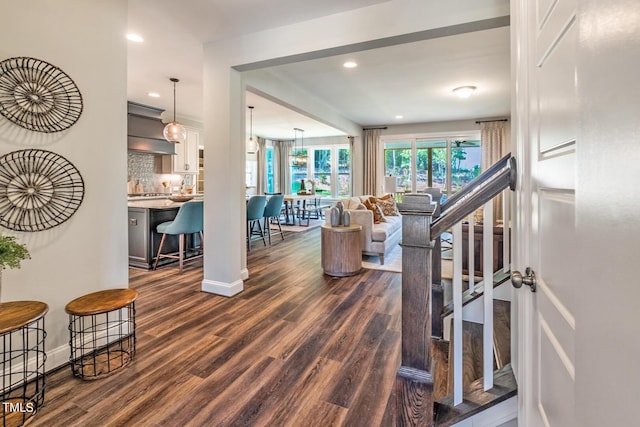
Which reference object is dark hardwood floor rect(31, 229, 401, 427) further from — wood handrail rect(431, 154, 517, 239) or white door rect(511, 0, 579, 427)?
wood handrail rect(431, 154, 517, 239)

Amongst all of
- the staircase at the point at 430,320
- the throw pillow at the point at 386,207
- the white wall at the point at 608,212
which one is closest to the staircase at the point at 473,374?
the staircase at the point at 430,320

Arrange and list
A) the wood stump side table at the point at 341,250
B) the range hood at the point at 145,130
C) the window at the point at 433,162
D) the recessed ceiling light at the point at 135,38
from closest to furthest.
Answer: the recessed ceiling light at the point at 135,38, the wood stump side table at the point at 341,250, the range hood at the point at 145,130, the window at the point at 433,162

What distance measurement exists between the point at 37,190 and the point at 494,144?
781cm

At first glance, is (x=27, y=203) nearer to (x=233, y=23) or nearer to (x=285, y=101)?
(x=233, y=23)

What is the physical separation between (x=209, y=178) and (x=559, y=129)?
314cm

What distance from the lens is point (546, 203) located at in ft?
3.10

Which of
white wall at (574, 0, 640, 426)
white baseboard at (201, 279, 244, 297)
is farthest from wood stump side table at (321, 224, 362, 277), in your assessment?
white wall at (574, 0, 640, 426)

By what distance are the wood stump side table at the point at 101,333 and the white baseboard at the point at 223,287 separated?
97cm

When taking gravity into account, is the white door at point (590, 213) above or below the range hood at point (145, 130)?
below

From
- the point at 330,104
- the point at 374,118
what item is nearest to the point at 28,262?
the point at 330,104

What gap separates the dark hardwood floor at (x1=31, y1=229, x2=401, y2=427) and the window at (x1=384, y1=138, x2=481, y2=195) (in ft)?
17.1

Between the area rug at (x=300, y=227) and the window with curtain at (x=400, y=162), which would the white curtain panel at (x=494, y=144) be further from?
the area rug at (x=300, y=227)

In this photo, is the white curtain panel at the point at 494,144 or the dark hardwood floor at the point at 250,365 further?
the white curtain panel at the point at 494,144

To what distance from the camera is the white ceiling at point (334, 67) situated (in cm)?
271
